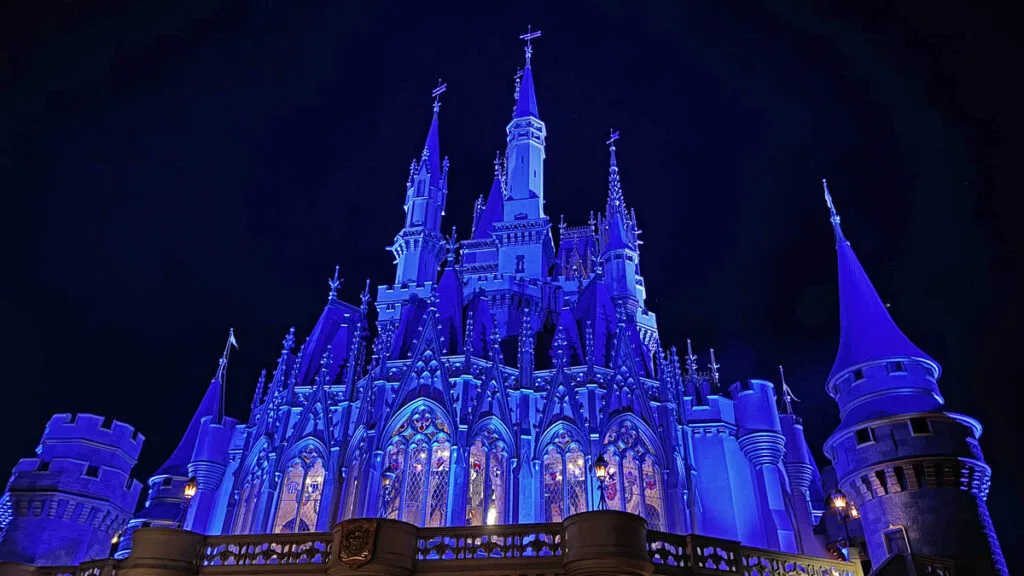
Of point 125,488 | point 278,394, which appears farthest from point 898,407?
point 125,488

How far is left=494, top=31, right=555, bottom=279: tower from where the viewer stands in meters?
40.8

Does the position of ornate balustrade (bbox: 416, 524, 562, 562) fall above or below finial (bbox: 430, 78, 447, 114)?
below

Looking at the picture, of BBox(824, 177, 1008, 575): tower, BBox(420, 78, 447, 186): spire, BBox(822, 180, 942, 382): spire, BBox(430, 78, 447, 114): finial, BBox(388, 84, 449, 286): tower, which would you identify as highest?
BBox(430, 78, 447, 114): finial

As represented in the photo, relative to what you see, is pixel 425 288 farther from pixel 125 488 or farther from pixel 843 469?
pixel 843 469

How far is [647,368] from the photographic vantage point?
110ft

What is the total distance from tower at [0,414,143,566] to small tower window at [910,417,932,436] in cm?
3444

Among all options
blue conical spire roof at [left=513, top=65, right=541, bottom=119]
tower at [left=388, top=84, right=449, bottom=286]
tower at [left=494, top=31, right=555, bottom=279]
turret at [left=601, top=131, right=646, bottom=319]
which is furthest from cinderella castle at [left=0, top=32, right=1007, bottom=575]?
blue conical spire roof at [left=513, top=65, right=541, bottom=119]

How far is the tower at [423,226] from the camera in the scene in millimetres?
41781

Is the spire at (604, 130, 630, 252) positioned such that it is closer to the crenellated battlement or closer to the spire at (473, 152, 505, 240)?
the spire at (473, 152, 505, 240)

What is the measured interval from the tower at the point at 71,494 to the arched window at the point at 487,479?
1767cm

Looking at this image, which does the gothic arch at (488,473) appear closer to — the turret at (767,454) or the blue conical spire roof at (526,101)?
the turret at (767,454)

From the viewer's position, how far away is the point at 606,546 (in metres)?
15.7

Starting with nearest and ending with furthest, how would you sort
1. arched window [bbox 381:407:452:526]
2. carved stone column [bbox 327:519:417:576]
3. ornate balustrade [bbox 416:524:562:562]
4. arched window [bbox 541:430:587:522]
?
carved stone column [bbox 327:519:417:576] → ornate balustrade [bbox 416:524:562:562] → arched window [bbox 381:407:452:526] → arched window [bbox 541:430:587:522]

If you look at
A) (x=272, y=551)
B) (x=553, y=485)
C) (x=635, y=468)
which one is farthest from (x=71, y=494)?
(x=635, y=468)
